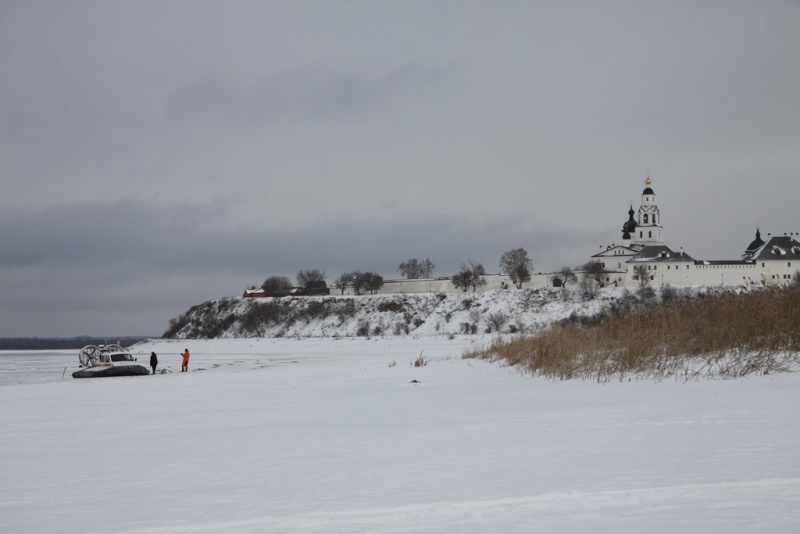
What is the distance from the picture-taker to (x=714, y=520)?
5727 mm

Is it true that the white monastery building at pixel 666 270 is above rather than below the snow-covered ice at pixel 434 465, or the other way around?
above

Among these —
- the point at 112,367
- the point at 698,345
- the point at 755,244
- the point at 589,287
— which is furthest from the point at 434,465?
the point at 755,244

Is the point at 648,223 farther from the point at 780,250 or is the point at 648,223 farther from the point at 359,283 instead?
the point at 359,283

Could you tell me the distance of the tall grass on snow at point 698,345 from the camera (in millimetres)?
15852

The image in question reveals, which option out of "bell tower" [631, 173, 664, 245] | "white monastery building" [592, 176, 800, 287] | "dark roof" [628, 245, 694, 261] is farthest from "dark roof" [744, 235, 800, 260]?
"bell tower" [631, 173, 664, 245]

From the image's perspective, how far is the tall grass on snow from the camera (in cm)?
1585

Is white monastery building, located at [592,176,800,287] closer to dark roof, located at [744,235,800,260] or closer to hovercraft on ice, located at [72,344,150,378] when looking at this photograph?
dark roof, located at [744,235,800,260]

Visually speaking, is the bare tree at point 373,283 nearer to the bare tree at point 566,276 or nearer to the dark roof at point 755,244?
the bare tree at point 566,276

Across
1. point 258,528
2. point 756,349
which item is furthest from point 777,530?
point 756,349

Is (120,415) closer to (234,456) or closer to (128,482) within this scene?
(234,456)

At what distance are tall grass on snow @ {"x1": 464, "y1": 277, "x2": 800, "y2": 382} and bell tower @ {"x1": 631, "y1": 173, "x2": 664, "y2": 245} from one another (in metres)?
130

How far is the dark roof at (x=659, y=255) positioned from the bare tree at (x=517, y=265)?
17721mm

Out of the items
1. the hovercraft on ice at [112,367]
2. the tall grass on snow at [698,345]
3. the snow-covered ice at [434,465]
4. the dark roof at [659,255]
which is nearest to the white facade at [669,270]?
the dark roof at [659,255]

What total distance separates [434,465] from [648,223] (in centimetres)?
14677
